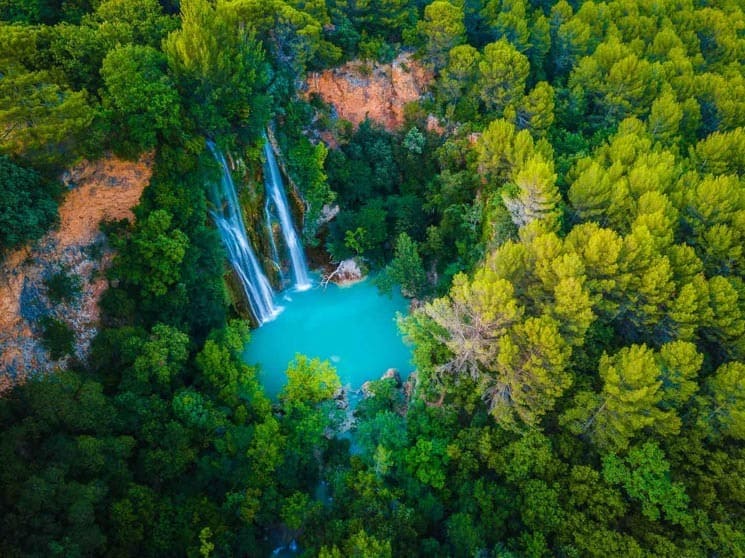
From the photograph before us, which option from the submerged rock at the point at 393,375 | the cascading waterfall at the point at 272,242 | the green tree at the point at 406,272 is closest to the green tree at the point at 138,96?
the cascading waterfall at the point at 272,242

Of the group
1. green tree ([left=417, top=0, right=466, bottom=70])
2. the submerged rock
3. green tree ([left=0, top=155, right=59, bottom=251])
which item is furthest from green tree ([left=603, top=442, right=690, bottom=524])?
green tree ([left=417, top=0, right=466, bottom=70])

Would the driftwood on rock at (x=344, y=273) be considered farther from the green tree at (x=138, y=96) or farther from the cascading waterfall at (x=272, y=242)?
the green tree at (x=138, y=96)

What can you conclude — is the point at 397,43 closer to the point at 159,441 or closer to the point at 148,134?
the point at 148,134

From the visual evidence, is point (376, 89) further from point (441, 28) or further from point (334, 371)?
point (334, 371)

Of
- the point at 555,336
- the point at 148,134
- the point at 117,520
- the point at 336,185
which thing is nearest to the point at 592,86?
the point at 336,185

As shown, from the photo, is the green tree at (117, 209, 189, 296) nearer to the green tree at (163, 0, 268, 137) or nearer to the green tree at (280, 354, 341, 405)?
the green tree at (163, 0, 268, 137)

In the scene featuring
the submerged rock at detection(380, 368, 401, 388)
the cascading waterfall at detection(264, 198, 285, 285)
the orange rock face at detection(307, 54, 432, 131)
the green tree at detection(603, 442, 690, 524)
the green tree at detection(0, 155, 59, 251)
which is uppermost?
the orange rock face at detection(307, 54, 432, 131)

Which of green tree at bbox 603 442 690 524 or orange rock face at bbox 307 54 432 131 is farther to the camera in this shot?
orange rock face at bbox 307 54 432 131

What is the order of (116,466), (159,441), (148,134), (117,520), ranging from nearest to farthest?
(117,520), (116,466), (159,441), (148,134)
